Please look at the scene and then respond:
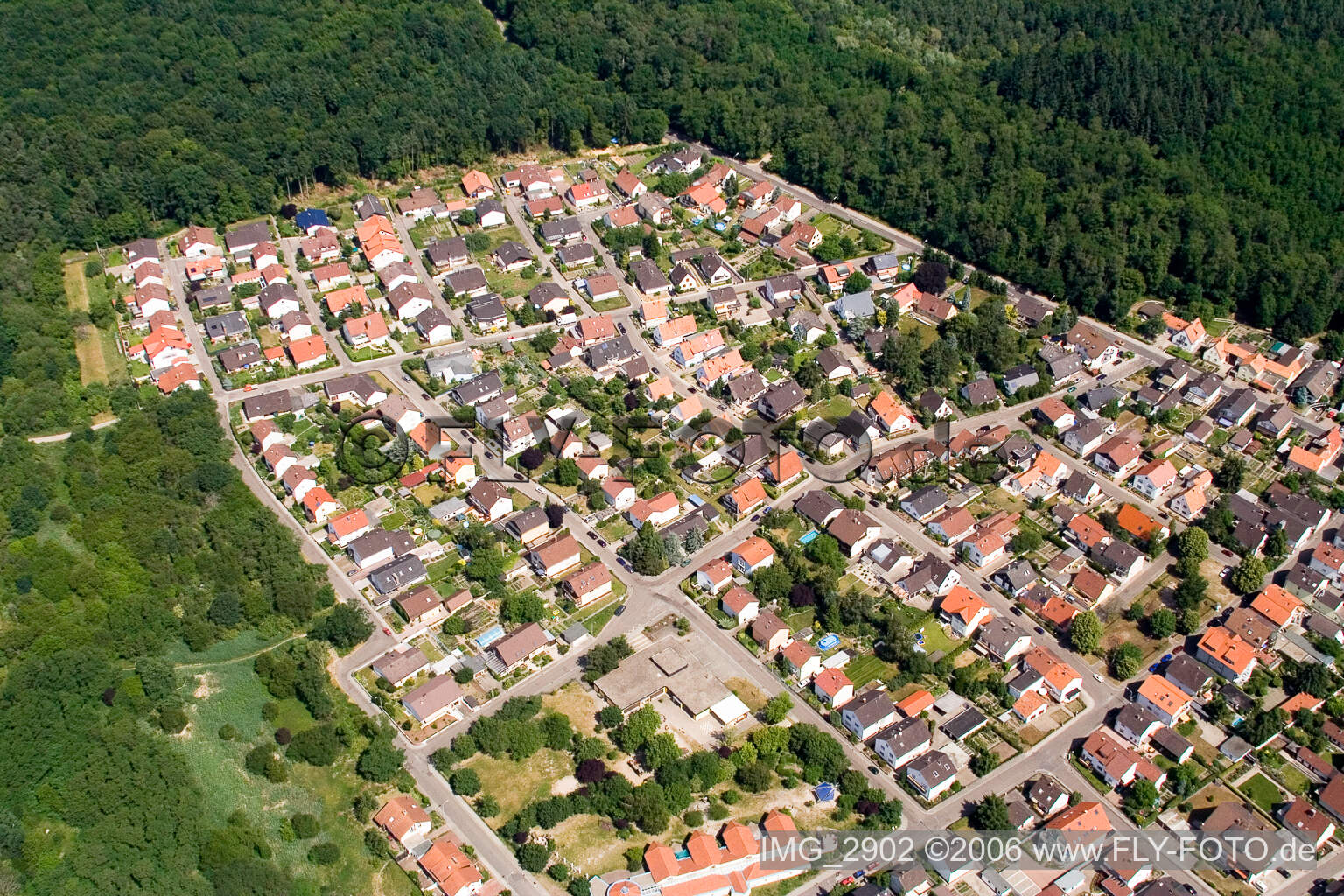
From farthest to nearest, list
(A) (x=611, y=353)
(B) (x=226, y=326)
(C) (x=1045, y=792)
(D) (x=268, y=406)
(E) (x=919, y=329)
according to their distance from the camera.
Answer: (E) (x=919, y=329) < (B) (x=226, y=326) < (A) (x=611, y=353) < (D) (x=268, y=406) < (C) (x=1045, y=792)

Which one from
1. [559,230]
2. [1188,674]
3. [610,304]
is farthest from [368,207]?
[1188,674]

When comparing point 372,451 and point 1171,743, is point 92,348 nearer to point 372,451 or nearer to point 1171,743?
point 372,451

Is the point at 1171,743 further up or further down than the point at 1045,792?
further up

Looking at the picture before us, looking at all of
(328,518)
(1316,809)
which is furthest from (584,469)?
(1316,809)

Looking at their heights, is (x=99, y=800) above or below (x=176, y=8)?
below

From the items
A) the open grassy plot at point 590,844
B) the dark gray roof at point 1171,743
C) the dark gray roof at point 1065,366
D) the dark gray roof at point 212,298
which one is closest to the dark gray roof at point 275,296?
the dark gray roof at point 212,298

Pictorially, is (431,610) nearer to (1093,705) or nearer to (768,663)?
(768,663)

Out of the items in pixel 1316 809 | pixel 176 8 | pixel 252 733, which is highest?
pixel 176 8
